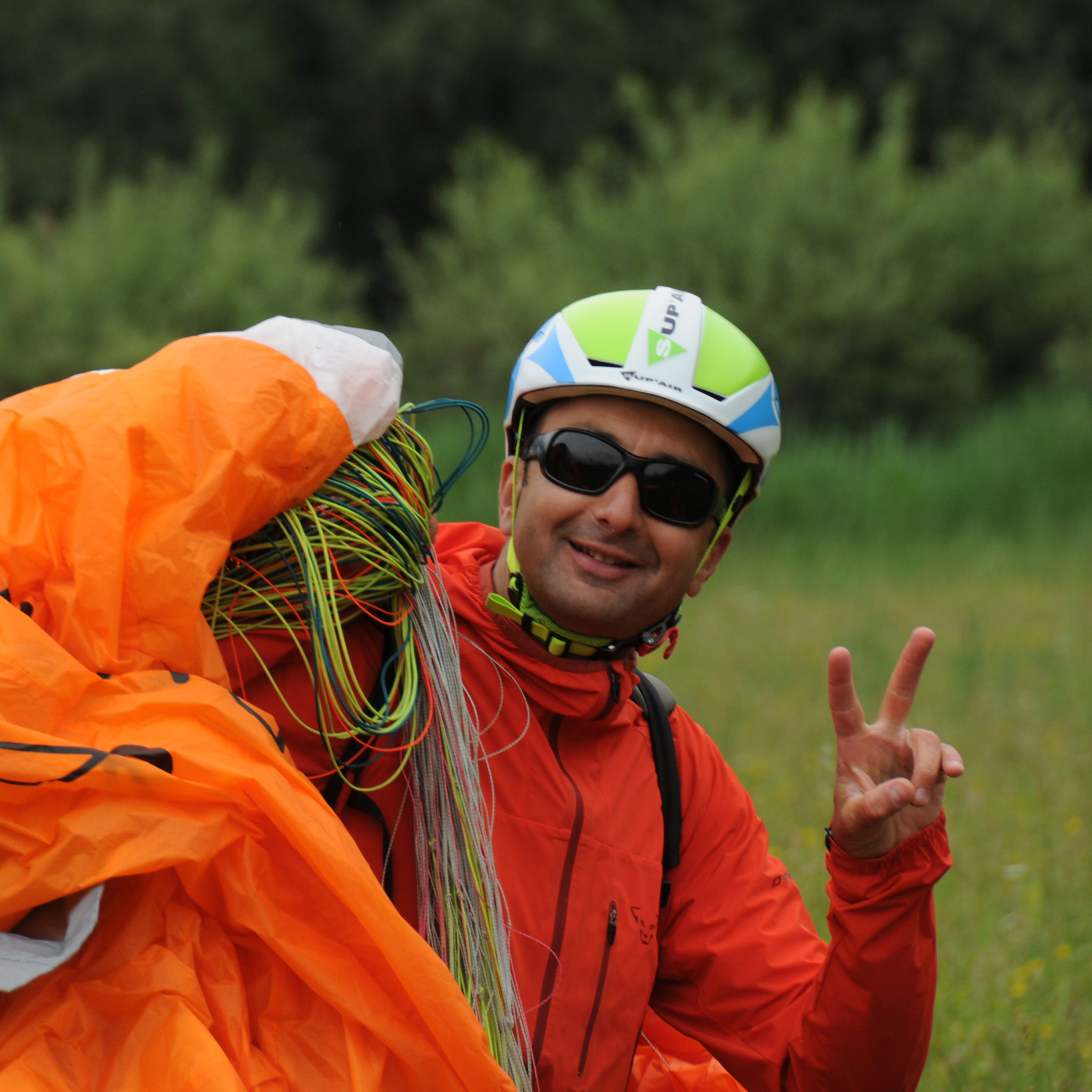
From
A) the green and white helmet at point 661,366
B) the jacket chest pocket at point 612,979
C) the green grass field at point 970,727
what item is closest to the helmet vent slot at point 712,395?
the green and white helmet at point 661,366

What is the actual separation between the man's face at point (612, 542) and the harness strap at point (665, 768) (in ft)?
0.68

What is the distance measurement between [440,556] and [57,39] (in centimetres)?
2595

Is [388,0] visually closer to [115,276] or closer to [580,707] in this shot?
[115,276]

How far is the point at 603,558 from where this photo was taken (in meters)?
2.25

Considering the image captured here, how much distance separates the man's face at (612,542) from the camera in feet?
7.28

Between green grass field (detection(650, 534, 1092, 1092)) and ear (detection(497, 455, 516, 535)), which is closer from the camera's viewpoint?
ear (detection(497, 455, 516, 535))

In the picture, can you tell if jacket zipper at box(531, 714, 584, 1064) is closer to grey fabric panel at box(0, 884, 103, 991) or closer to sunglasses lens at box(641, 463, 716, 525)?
sunglasses lens at box(641, 463, 716, 525)

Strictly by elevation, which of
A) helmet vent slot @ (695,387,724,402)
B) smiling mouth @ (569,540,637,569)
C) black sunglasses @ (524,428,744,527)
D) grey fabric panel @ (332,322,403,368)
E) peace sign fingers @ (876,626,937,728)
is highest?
grey fabric panel @ (332,322,403,368)

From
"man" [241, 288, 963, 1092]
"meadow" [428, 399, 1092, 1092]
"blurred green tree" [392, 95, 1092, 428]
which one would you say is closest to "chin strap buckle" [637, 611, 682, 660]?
"man" [241, 288, 963, 1092]

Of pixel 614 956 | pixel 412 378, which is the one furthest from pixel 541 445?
pixel 412 378

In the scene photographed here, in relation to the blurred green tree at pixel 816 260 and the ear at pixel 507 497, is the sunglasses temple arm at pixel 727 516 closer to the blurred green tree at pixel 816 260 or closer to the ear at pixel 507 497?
the ear at pixel 507 497

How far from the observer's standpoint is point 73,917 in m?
1.56

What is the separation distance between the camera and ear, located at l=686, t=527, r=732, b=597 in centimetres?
245

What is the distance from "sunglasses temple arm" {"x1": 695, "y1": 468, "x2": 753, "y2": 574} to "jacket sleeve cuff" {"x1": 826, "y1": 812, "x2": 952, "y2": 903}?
0.58 metres
